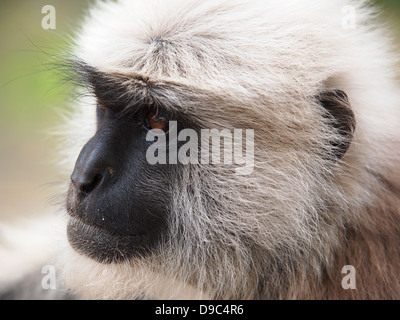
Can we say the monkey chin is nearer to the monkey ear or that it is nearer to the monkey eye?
the monkey eye

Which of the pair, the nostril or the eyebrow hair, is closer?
the nostril

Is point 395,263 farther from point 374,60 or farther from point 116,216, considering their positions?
point 116,216

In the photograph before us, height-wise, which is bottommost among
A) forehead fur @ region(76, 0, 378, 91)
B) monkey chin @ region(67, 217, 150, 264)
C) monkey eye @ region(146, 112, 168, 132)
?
monkey chin @ region(67, 217, 150, 264)

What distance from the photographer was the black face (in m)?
2.91

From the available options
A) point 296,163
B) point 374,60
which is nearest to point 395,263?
point 296,163

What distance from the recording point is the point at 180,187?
3086mm

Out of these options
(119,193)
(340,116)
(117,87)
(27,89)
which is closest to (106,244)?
(119,193)

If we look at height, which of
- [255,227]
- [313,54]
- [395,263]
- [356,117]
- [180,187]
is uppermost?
[313,54]

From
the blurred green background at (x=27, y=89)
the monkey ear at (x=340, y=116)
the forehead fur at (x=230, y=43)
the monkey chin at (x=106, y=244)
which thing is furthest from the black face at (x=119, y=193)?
the blurred green background at (x=27, y=89)

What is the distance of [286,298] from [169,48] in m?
1.59

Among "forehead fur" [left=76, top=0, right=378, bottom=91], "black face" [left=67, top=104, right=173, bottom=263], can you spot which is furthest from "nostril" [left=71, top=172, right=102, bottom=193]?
"forehead fur" [left=76, top=0, right=378, bottom=91]

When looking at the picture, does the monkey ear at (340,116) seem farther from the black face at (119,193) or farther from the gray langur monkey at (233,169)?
the black face at (119,193)

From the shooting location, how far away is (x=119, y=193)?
2910 millimetres

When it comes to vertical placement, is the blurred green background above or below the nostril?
above
